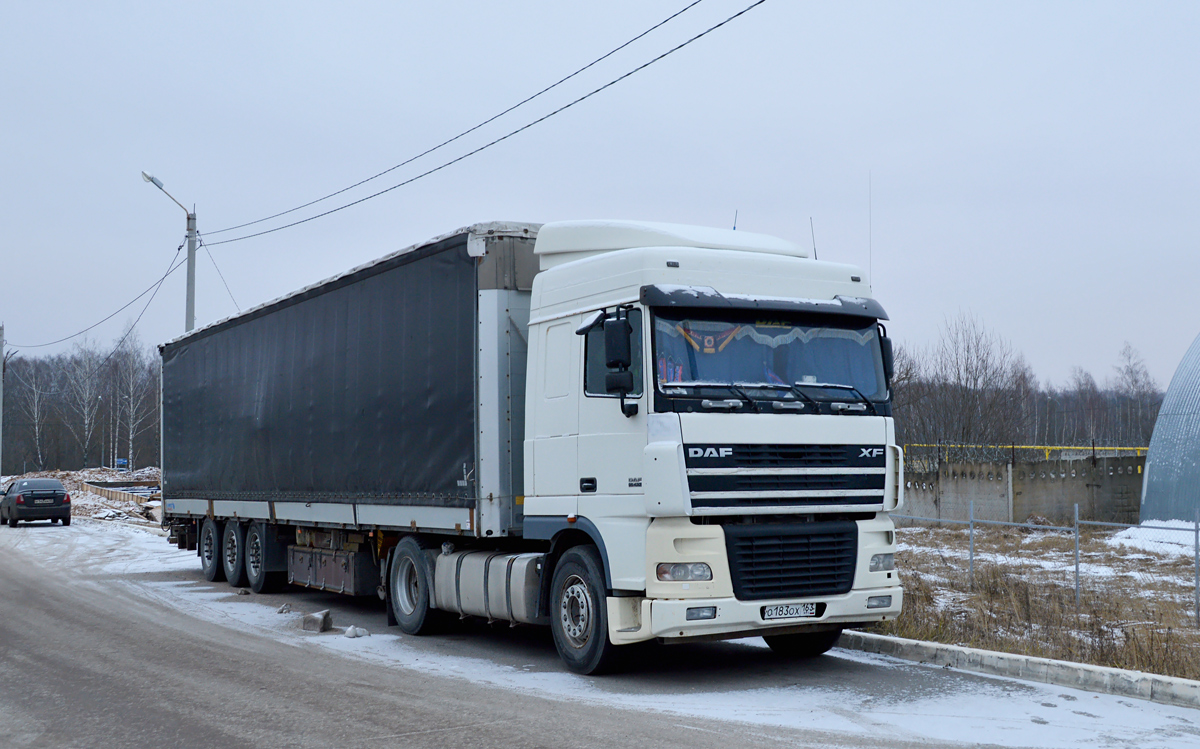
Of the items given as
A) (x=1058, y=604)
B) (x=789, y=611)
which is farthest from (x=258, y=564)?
(x=1058, y=604)

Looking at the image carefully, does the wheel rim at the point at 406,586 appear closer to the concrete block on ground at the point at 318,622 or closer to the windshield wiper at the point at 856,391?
the concrete block on ground at the point at 318,622

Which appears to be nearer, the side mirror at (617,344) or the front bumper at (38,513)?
the side mirror at (617,344)

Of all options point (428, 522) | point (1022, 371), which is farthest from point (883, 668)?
point (1022, 371)

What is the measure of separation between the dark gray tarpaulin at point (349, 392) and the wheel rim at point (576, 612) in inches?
61.4

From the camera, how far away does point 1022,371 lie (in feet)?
173

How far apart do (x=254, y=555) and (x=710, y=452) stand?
10381mm

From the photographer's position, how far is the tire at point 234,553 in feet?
55.2

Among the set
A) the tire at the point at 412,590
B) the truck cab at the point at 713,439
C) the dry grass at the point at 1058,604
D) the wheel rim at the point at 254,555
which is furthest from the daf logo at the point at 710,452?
the wheel rim at the point at 254,555

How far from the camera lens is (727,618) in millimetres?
8258

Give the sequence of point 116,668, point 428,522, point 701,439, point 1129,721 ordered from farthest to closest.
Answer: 1. point 428,522
2. point 116,668
3. point 701,439
4. point 1129,721

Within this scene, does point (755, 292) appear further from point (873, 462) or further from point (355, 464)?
point (355, 464)

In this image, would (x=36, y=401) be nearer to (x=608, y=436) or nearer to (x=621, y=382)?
(x=608, y=436)

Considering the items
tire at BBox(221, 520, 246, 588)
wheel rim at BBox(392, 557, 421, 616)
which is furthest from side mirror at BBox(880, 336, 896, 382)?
tire at BBox(221, 520, 246, 588)

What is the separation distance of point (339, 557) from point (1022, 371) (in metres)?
45.8
